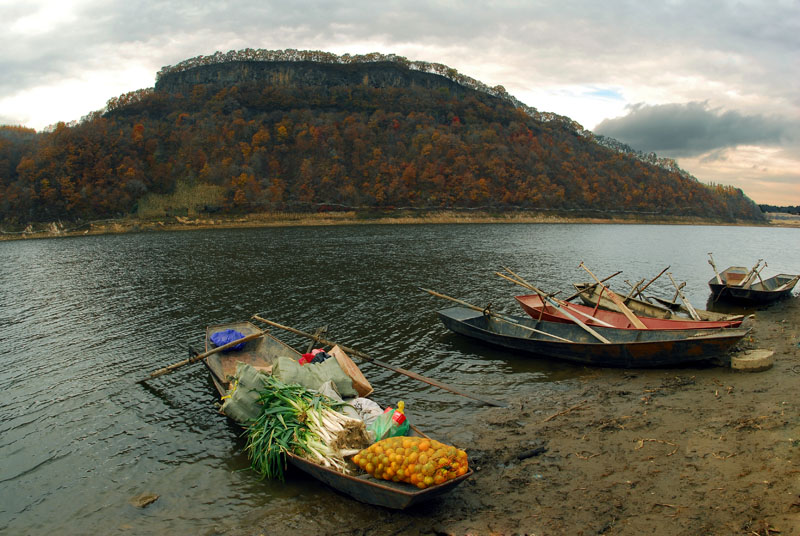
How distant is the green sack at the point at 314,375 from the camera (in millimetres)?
10102

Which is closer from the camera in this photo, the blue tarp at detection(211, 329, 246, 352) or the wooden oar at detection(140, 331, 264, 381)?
the wooden oar at detection(140, 331, 264, 381)

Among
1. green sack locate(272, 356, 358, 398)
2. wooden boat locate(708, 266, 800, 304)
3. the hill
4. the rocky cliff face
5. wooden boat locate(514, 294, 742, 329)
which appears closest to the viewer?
green sack locate(272, 356, 358, 398)

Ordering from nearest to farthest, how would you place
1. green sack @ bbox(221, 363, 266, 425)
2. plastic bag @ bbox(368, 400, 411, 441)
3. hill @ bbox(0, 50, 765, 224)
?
plastic bag @ bbox(368, 400, 411, 441), green sack @ bbox(221, 363, 266, 425), hill @ bbox(0, 50, 765, 224)

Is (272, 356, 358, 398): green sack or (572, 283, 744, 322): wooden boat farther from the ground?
(572, 283, 744, 322): wooden boat

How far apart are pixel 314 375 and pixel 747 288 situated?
24180mm

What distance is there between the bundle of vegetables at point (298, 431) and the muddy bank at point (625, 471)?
933 mm

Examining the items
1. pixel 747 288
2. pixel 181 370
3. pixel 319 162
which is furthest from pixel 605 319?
pixel 319 162

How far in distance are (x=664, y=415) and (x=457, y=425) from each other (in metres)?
4.87

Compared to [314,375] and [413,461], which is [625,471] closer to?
[413,461]

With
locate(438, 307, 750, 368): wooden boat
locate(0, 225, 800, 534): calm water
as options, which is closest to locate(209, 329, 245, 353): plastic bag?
locate(0, 225, 800, 534): calm water

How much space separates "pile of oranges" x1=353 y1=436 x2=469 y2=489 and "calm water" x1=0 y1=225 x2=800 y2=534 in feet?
3.52

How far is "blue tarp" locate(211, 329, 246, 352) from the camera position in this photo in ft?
46.3

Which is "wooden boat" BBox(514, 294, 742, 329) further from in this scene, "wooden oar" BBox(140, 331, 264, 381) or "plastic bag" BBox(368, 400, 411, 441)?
"wooden oar" BBox(140, 331, 264, 381)

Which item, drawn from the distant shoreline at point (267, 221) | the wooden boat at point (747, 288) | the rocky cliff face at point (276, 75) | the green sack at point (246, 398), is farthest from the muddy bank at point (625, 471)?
the rocky cliff face at point (276, 75)
